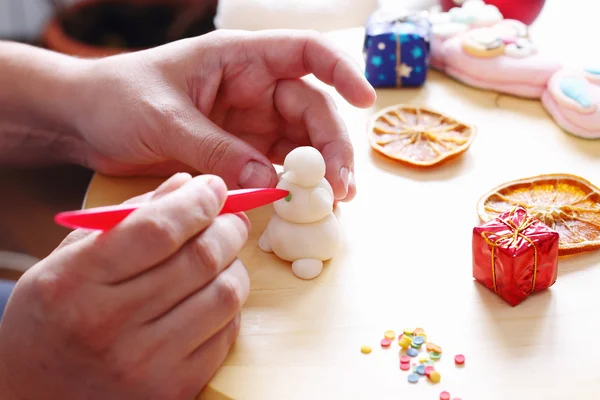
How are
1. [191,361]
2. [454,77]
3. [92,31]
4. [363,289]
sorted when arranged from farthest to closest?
[92,31]
[454,77]
[363,289]
[191,361]

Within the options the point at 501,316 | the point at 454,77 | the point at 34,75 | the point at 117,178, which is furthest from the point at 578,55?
the point at 34,75

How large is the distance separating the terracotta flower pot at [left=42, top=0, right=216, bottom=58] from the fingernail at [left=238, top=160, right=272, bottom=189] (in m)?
1.56

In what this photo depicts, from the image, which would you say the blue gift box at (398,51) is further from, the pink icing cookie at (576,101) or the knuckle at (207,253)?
the knuckle at (207,253)

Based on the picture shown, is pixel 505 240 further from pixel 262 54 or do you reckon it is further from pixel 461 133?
pixel 262 54

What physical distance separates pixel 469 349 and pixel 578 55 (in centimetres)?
78

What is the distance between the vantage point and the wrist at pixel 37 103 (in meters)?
1.10

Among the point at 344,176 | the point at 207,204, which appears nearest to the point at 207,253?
the point at 207,204

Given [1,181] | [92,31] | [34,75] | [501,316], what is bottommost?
[1,181]

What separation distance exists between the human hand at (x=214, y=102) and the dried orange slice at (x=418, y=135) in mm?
107

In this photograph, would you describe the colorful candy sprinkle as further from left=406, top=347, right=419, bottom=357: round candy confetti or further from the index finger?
the index finger

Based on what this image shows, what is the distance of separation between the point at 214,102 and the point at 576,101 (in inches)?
23.3

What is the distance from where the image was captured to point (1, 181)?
247 centimetres

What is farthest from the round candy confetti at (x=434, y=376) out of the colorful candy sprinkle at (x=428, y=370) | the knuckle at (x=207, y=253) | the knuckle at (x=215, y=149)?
the knuckle at (x=215, y=149)

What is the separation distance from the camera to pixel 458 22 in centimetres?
130
